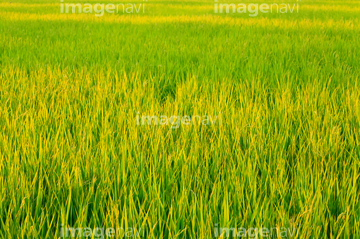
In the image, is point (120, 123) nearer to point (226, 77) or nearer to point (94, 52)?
point (226, 77)

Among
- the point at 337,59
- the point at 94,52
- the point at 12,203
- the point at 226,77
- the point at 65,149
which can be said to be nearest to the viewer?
the point at 12,203

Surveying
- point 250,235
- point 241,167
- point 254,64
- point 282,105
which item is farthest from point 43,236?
point 254,64

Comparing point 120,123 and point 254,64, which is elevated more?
point 254,64

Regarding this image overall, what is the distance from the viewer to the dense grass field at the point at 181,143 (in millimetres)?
880

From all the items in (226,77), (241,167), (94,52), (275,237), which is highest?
(94,52)

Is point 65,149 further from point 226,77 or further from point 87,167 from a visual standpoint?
point 226,77

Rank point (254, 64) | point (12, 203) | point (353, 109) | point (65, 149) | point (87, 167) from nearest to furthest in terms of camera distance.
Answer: point (12, 203)
point (87, 167)
point (65, 149)
point (353, 109)
point (254, 64)

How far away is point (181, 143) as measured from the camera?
1.36 meters

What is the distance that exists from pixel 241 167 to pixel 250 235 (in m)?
0.38

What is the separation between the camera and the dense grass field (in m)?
0.88

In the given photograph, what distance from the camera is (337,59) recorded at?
2887mm

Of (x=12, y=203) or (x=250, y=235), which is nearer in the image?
(x=250, y=235)

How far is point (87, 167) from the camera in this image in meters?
1.08

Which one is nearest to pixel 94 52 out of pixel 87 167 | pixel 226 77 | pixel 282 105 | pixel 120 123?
pixel 226 77
